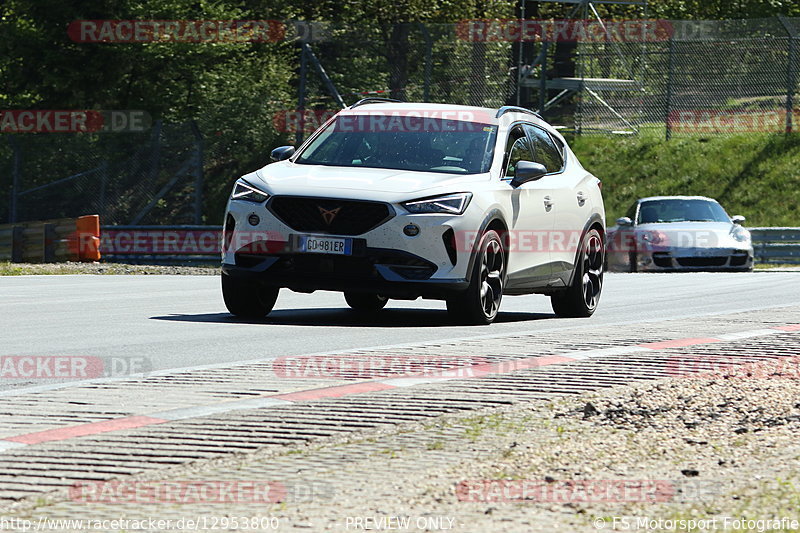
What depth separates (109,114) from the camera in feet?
117

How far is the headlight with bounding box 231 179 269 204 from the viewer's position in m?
11.9

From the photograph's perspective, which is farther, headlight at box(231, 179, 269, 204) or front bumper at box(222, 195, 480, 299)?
headlight at box(231, 179, 269, 204)

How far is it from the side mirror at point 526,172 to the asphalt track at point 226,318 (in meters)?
1.18

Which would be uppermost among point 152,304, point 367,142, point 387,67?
point 387,67

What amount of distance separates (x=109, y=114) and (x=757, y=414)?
98.6 feet

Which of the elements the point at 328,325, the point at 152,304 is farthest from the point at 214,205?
the point at 328,325

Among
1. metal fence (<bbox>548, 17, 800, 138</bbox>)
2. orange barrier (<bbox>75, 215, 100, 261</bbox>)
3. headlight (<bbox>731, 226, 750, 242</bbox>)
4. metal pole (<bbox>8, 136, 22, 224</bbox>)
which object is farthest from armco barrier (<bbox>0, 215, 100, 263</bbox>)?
metal fence (<bbox>548, 17, 800, 138</bbox>)

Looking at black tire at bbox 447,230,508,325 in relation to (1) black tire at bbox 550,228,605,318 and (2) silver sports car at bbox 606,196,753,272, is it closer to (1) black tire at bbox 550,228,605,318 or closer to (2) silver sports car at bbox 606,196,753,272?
(1) black tire at bbox 550,228,605,318

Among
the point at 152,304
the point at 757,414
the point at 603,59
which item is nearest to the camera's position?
the point at 757,414

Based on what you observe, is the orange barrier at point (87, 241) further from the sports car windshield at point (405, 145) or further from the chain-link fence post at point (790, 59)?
the chain-link fence post at point (790, 59)

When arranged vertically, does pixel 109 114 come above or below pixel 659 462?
above

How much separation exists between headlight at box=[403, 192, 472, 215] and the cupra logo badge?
526 millimetres

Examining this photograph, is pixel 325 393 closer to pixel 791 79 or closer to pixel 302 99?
pixel 302 99

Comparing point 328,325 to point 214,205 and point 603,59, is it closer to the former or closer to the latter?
point 214,205
